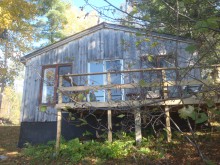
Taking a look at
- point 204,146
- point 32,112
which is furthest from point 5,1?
point 204,146

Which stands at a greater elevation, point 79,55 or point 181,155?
point 79,55

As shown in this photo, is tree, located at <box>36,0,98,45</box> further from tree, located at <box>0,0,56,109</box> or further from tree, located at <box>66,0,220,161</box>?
tree, located at <box>66,0,220,161</box>

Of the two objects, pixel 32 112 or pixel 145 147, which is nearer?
pixel 145 147

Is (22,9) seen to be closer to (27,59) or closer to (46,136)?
(27,59)

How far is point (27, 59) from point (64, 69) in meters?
2.18

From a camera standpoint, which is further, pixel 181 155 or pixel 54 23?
pixel 54 23

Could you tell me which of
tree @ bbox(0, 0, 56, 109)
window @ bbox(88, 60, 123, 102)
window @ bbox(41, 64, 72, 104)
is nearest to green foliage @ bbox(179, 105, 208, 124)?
window @ bbox(88, 60, 123, 102)

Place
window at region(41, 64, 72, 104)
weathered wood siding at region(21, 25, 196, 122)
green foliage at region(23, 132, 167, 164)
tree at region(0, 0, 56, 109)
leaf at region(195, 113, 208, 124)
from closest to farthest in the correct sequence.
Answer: leaf at region(195, 113, 208, 124) < green foliage at region(23, 132, 167, 164) < weathered wood siding at region(21, 25, 196, 122) < window at region(41, 64, 72, 104) < tree at region(0, 0, 56, 109)

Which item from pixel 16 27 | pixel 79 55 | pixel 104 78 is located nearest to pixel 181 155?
pixel 104 78

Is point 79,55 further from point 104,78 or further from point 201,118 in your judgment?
point 201,118

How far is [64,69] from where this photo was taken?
455 inches

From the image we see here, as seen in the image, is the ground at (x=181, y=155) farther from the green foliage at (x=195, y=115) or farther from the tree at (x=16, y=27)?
the tree at (x=16, y=27)

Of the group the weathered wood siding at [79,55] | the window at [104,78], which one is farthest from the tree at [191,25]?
the weathered wood siding at [79,55]

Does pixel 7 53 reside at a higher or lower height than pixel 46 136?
higher
